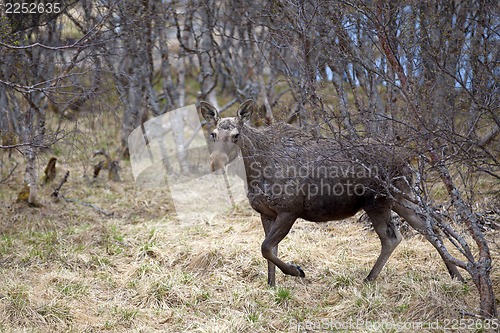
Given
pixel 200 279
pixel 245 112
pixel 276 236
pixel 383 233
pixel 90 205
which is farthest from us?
pixel 90 205

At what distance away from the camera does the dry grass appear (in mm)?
5926

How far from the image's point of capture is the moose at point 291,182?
6.68m

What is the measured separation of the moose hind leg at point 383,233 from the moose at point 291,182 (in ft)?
0.04

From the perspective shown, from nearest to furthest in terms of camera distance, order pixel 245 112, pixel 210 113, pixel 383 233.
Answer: pixel 245 112 → pixel 210 113 → pixel 383 233

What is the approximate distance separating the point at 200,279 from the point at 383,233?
2276 mm

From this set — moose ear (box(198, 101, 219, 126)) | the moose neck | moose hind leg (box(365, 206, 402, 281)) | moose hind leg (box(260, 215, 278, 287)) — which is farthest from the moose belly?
moose ear (box(198, 101, 219, 126))

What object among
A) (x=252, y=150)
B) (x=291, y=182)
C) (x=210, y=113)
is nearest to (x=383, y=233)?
(x=291, y=182)

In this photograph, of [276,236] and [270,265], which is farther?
[270,265]

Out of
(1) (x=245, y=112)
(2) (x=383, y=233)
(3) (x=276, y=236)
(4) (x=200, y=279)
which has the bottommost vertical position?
(4) (x=200, y=279)

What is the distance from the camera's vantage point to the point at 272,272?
22.9 feet

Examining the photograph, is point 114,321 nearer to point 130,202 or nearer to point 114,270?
point 114,270

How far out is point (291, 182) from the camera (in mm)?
6773

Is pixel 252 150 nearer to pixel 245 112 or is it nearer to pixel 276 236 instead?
pixel 245 112

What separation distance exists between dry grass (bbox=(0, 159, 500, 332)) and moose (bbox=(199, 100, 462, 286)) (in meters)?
0.47
